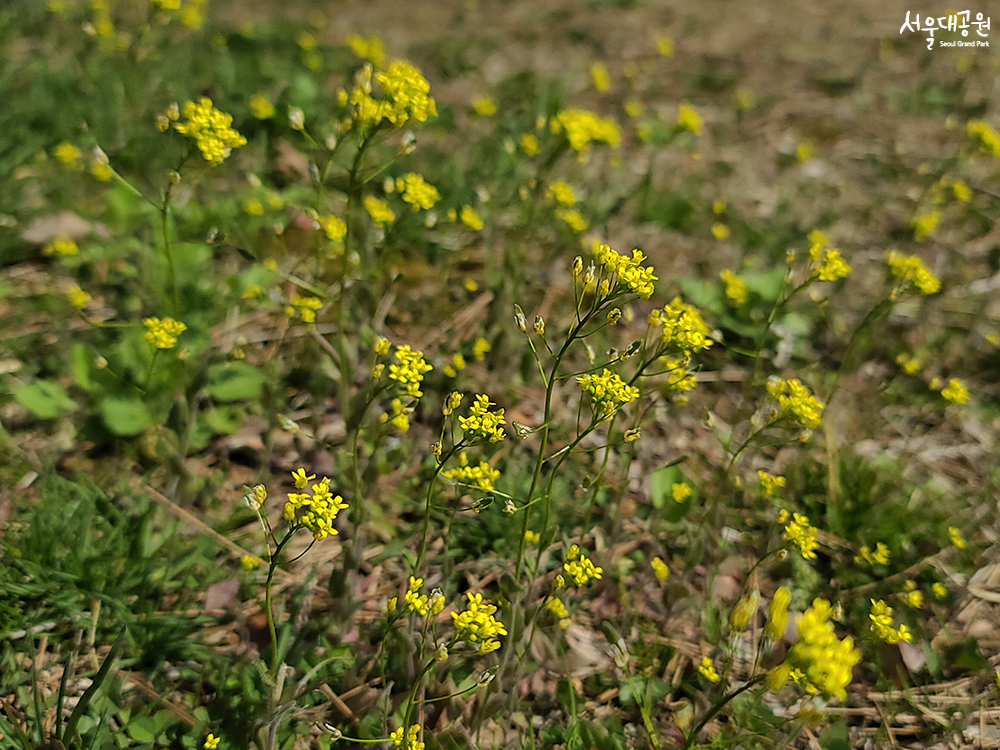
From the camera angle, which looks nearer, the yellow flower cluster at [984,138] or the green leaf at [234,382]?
the green leaf at [234,382]

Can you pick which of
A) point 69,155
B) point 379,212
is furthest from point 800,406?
point 69,155

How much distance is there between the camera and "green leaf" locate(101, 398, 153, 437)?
2.49 meters

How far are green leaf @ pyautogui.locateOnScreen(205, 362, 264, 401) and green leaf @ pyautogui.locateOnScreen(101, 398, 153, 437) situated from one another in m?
0.23

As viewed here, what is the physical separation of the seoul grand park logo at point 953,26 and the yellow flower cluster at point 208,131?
6.39m

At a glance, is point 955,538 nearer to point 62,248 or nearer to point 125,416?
point 125,416

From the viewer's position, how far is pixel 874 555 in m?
2.45

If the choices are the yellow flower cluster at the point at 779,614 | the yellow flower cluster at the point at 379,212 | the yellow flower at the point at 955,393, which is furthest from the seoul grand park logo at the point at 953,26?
the yellow flower cluster at the point at 779,614

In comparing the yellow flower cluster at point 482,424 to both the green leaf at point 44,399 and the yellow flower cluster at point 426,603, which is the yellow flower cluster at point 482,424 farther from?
the green leaf at point 44,399

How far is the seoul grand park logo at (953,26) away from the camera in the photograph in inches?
242

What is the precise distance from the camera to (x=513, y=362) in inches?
121

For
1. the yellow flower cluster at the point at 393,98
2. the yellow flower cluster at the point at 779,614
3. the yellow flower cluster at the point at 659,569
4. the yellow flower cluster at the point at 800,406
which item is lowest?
the yellow flower cluster at the point at 779,614

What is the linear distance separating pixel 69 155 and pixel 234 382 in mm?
1583

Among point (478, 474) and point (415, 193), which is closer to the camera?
point (478, 474)

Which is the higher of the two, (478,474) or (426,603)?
(478,474)
